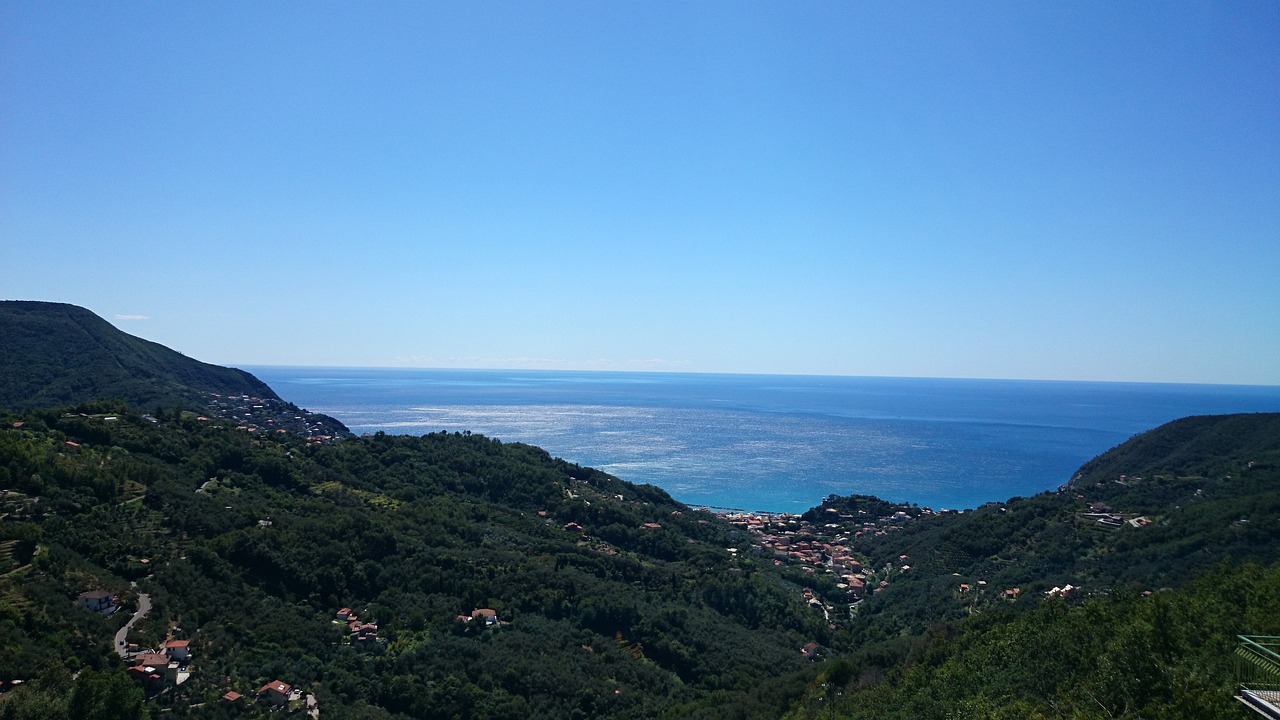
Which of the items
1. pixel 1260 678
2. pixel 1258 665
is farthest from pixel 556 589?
pixel 1258 665

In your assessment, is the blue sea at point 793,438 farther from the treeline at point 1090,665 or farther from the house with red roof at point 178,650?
the house with red roof at point 178,650

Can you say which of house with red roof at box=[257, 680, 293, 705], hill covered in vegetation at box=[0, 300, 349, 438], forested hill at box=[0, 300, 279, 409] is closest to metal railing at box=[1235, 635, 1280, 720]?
house with red roof at box=[257, 680, 293, 705]

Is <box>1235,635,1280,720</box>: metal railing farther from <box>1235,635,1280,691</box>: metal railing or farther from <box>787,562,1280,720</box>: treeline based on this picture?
<box>787,562,1280,720</box>: treeline

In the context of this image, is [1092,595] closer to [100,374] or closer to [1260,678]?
[1260,678]

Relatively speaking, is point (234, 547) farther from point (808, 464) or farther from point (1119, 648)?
point (808, 464)

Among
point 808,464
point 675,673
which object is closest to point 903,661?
point 675,673

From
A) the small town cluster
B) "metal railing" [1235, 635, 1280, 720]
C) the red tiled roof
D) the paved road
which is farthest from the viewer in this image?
the small town cluster
